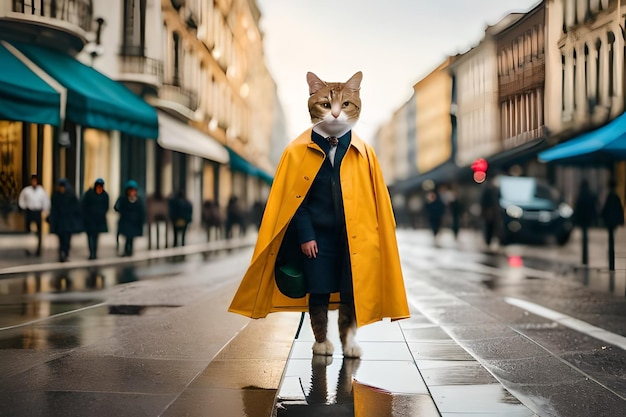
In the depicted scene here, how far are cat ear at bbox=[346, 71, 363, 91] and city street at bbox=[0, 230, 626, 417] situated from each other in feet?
5.70

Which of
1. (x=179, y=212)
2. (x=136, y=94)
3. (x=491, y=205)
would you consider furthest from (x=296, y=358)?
(x=179, y=212)

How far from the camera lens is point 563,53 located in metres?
12.0

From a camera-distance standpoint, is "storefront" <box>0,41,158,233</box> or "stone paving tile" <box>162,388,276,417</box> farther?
"storefront" <box>0,41,158,233</box>

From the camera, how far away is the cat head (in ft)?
14.6

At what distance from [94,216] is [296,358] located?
10.4 m

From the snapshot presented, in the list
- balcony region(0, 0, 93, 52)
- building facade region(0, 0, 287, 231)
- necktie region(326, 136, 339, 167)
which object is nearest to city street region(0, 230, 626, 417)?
necktie region(326, 136, 339, 167)

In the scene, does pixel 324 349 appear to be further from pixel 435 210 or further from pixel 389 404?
pixel 435 210

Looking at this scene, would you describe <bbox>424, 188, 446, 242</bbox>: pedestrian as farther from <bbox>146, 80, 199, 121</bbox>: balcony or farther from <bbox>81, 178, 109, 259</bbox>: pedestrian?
<bbox>81, 178, 109, 259</bbox>: pedestrian

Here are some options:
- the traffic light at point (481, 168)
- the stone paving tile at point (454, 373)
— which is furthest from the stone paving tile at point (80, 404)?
the traffic light at point (481, 168)

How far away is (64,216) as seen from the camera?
13.4 m

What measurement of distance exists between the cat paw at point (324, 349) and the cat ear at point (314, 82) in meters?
1.62

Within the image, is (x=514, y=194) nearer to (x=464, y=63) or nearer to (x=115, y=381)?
(x=464, y=63)

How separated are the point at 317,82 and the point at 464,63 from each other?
20.4m

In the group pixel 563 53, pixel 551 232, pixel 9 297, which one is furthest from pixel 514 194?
pixel 9 297
